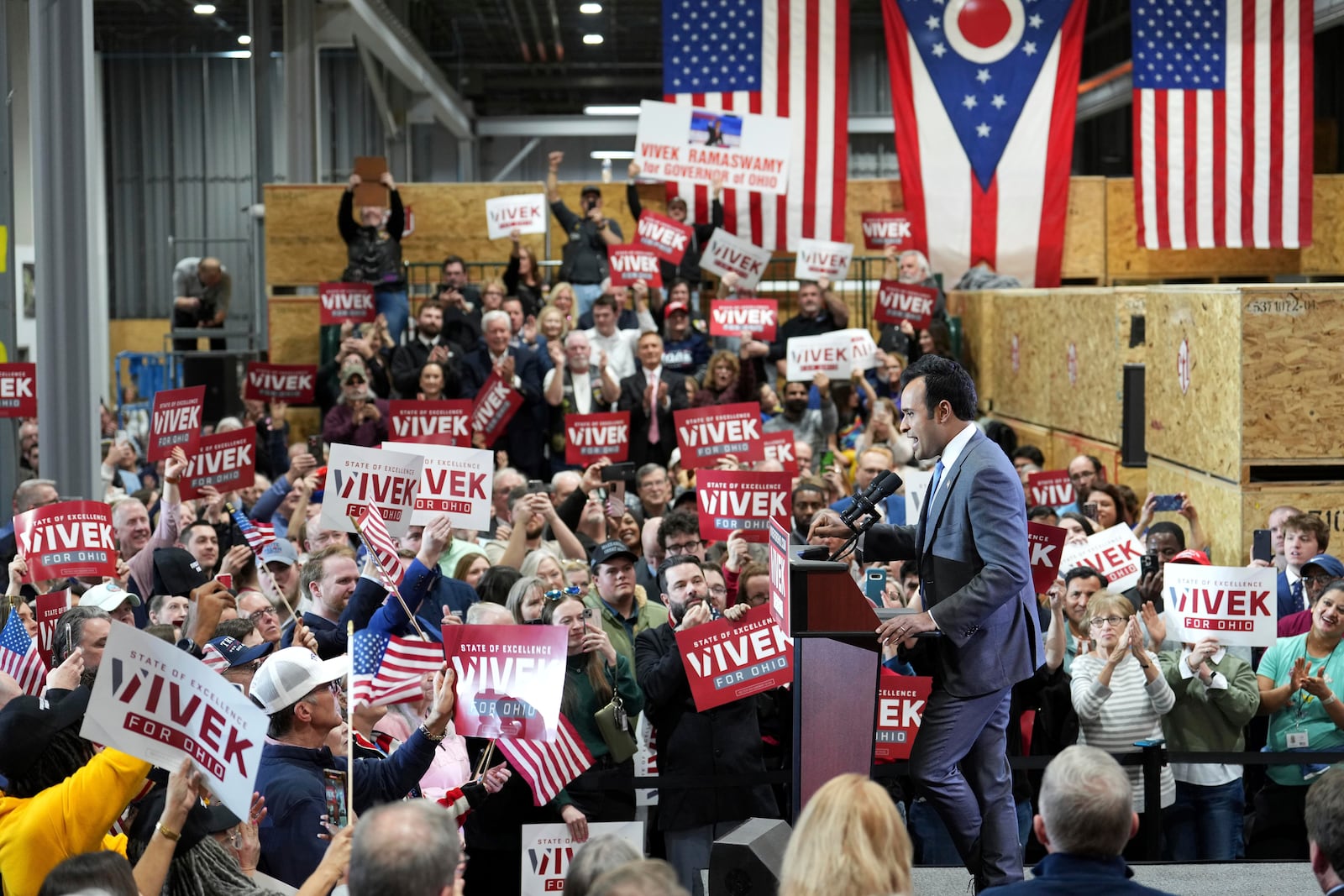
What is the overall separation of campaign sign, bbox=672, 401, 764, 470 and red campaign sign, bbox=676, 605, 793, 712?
391cm

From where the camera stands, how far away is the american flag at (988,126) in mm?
17812

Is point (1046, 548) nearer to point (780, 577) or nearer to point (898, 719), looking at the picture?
point (898, 719)

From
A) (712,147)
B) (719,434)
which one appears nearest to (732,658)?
(719,434)

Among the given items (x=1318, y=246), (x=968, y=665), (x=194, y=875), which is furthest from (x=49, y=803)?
(x=1318, y=246)

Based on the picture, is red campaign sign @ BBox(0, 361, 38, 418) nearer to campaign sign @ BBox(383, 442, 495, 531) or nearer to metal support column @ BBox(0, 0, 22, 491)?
metal support column @ BBox(0, 0, 22, 491)

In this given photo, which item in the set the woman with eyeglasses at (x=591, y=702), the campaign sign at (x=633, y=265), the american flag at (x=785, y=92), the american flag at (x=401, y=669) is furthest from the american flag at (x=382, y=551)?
the american flag at (x=785, y=92)

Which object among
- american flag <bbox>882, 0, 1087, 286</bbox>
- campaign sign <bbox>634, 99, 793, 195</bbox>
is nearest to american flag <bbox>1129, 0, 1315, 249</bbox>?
american flag <bbox>882, 0, 1087, 286</bbox>

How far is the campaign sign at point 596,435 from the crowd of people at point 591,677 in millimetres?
493

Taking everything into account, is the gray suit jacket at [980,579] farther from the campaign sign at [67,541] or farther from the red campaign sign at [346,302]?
the red campaign sign at [346,302]

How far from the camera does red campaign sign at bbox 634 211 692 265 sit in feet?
49.0

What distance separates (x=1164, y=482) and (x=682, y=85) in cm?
884

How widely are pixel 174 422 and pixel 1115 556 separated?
5.34 meters

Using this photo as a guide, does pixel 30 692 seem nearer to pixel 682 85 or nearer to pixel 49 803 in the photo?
pixel 49 803

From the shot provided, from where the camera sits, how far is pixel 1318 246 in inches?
703
